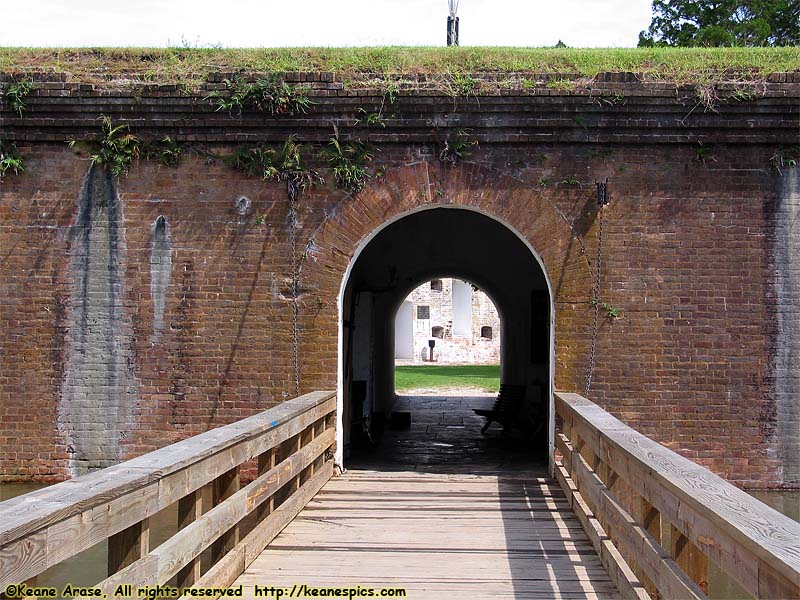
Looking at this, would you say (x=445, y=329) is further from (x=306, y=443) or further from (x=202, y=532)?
(x=202, y=532)

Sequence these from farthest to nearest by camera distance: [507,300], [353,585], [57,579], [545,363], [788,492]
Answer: [507,300]
[545,363]
[788,492]
[57,579]
[353,585]

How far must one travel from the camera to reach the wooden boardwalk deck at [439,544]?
485cm

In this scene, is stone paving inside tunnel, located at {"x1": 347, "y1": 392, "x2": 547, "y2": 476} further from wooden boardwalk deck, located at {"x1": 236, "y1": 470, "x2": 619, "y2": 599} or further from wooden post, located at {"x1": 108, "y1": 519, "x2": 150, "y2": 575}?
wooden post, located at {"x1": 108, "y1": 519, "x2": 150, "y2": 575}

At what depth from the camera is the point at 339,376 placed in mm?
8766

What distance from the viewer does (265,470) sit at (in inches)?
232

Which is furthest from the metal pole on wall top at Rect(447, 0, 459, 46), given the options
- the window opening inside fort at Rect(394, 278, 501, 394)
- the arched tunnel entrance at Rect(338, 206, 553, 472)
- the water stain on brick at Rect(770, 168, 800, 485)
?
the window opening inside fort at Rect(394, 278, 501, 394)

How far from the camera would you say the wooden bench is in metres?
13.3

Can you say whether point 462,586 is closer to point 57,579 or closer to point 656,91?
point 57,579

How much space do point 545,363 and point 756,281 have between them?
638cm

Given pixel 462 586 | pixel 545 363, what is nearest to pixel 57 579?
pixel 462 586

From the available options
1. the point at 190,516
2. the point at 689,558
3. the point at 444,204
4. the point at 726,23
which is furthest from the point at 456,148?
the point at 726,23

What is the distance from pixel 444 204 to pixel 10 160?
470 centimetres

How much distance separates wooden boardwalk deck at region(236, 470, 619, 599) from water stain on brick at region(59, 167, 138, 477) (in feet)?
8.58

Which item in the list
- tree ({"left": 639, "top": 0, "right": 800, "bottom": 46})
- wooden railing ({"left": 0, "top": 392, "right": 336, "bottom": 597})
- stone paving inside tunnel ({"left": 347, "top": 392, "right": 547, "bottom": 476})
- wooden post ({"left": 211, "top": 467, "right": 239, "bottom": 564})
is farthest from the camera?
tree ({"left": 639, "top": 0, "right": 800, "bottom": 46})
